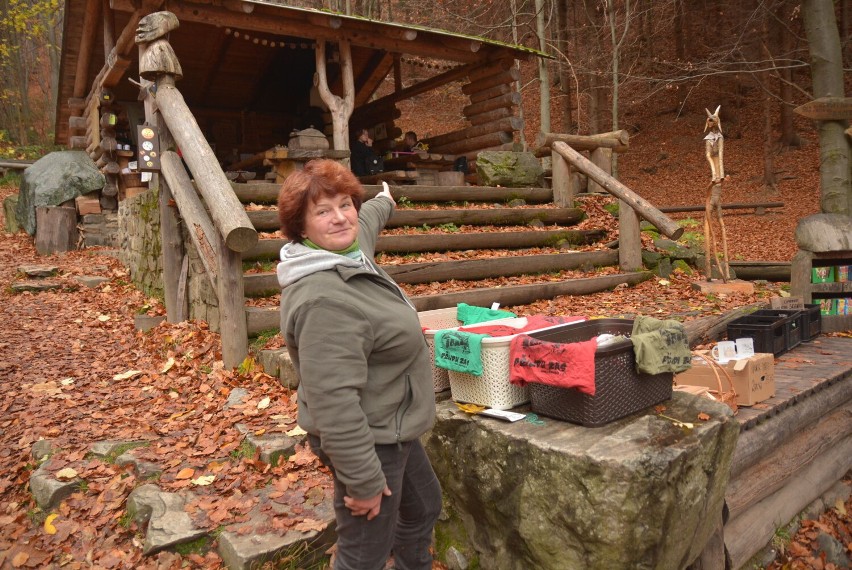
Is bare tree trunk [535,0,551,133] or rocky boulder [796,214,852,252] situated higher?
bare tree trunk [535,0,551,133]

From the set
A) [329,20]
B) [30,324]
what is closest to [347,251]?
[30,324]

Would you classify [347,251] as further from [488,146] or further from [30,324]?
[488,146]

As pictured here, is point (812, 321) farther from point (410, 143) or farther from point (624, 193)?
point (410, 143)

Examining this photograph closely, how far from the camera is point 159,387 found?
483cm

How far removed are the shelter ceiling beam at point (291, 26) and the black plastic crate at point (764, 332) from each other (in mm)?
7362

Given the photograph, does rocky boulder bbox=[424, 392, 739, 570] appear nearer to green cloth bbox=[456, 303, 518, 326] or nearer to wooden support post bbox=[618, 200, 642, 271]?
green cloth bbox=[456, 303, 518, 326]

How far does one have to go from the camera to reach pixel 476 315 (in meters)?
3.68

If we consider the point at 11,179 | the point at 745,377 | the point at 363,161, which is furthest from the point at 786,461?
the point at 11,179

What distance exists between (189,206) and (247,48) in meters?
8.62

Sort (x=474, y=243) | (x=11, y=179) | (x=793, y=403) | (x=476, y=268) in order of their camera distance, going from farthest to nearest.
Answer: (x=11, y=179) → (x=474, y=243) → (x=476, y=268) → (x=793, y=403)

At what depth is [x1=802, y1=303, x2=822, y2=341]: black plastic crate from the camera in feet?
18.6

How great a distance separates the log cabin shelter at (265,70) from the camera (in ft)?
30.4

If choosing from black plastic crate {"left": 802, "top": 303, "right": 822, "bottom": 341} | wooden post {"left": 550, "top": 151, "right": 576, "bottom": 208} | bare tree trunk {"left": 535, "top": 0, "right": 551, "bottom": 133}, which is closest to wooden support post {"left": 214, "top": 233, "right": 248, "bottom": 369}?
black plastic crate {"left": 802, "top": 303, "right": 822, "bottom": 341}

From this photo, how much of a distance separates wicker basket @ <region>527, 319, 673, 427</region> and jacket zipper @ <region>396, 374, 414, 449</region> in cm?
91
